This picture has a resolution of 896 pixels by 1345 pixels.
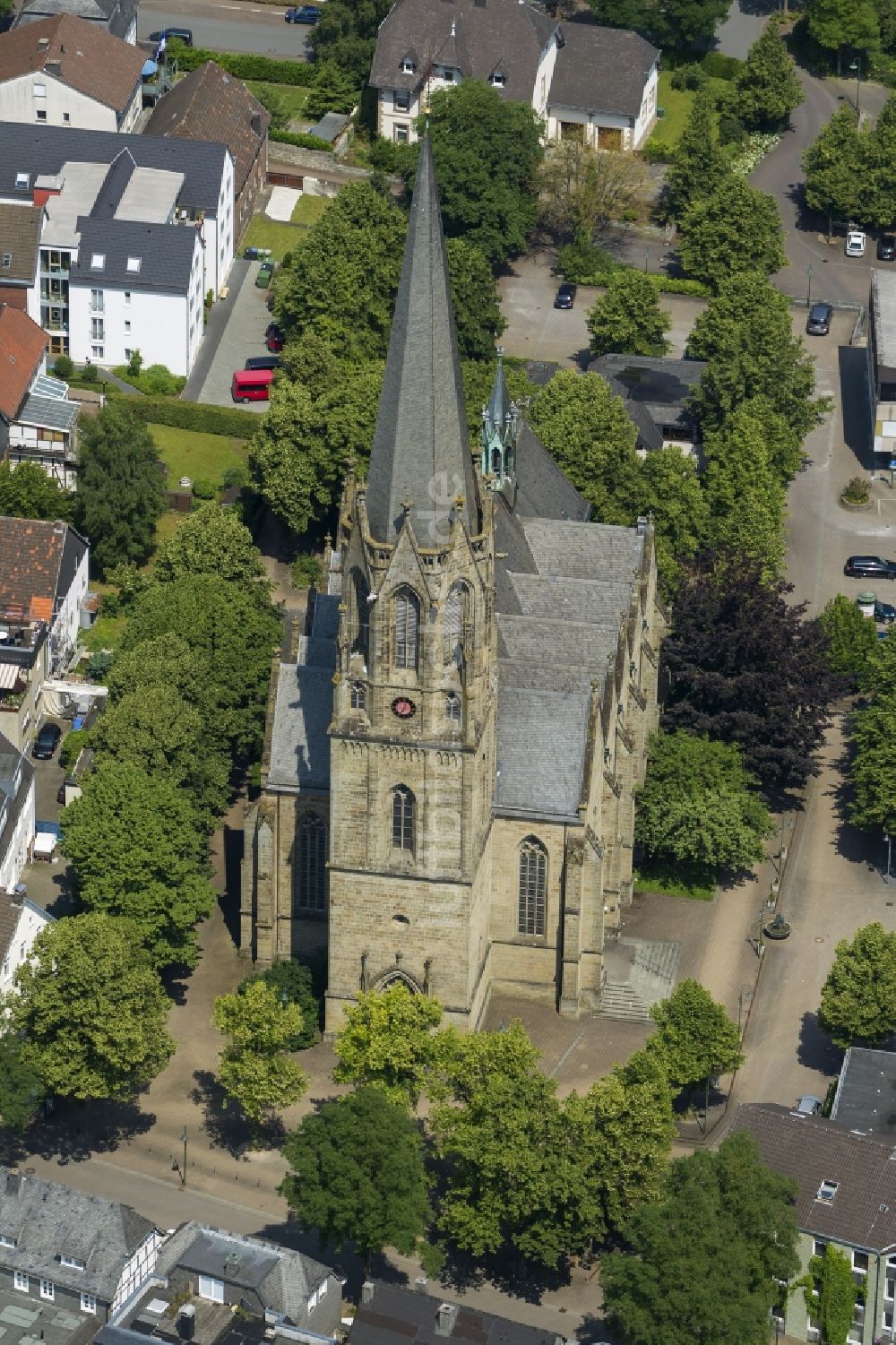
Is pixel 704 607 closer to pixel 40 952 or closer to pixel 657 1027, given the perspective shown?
pixel 657 1027

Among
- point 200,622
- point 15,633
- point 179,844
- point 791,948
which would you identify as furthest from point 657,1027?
point 15,633

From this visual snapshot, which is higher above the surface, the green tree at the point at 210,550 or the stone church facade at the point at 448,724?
the stone church facade at the point at 448,724

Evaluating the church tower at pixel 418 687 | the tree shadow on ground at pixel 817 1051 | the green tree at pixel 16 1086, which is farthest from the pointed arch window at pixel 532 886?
the green tree at pixel 16 1086

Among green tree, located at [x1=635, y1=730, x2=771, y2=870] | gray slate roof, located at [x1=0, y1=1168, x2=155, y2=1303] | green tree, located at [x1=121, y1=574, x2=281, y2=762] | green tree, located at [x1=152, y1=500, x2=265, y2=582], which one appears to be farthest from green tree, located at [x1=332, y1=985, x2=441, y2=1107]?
green tree, located at [x1=152, y1=500, x2=265, y2=582]

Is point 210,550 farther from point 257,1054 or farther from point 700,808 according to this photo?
point 257,1054

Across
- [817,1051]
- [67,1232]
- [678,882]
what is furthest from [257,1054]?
[678,882]

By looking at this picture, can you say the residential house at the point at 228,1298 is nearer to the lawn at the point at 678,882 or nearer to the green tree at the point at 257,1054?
the green tree at the point at 257,1054
